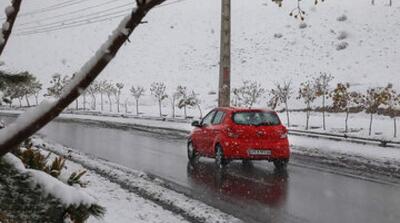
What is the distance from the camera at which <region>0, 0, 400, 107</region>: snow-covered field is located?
60.5m

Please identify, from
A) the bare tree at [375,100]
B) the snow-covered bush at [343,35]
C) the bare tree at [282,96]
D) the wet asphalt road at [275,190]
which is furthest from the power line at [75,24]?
the wet asphalt road at [275,190]

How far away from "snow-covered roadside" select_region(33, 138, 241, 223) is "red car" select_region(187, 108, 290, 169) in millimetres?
2175

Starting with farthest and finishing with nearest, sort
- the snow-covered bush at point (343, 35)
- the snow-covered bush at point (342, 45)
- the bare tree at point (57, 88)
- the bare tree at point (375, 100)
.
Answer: the snow-covered bush at point (343, 35) < the snow-covered bush at point (342, 45) < the bare tree at point (375, 100) < the bare tree at point (57, 88)

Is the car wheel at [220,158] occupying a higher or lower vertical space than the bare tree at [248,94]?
lower

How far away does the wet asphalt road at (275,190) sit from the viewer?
8.78 meters

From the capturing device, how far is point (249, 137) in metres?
13.4

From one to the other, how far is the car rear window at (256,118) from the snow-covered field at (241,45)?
114 ft

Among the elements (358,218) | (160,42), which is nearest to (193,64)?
(160,42)

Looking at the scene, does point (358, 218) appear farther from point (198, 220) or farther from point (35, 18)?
point (35, 18)

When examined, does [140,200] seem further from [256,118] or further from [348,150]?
[348,150]

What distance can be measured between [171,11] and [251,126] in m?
86.0

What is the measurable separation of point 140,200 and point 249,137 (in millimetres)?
4560

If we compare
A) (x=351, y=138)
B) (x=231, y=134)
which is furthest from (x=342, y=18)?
(x=231, y=134)

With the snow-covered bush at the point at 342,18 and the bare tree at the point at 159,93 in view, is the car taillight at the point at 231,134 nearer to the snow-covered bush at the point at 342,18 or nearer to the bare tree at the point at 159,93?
the bare tree at the point at 159,93
